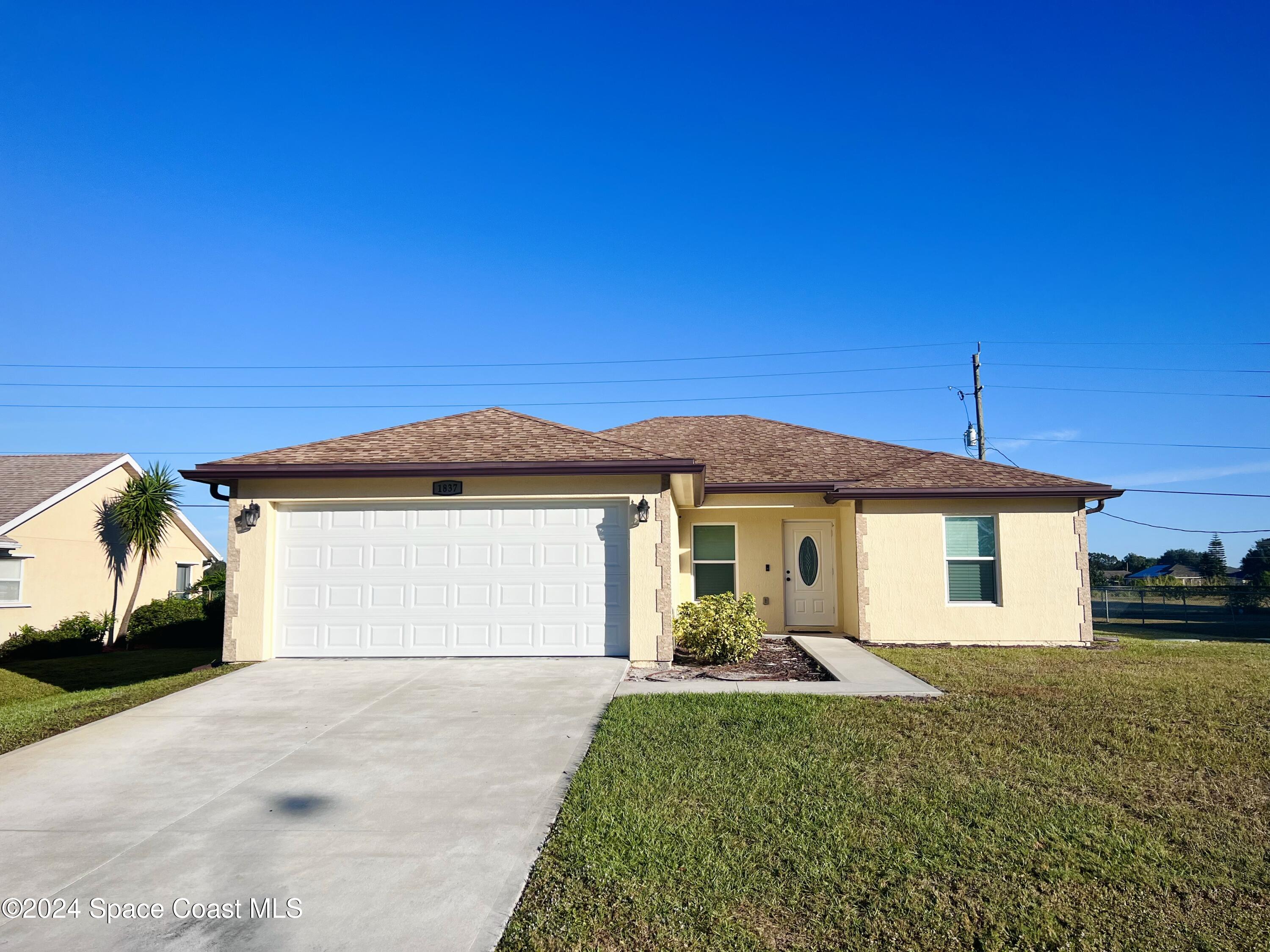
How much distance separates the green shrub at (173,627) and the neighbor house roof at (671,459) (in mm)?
10808

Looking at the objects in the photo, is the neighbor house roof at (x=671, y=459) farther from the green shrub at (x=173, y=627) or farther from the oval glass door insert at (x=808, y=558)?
the green shrub at (x=173, y=627)

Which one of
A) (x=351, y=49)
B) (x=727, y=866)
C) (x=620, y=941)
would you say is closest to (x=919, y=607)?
(x=727, y=866)

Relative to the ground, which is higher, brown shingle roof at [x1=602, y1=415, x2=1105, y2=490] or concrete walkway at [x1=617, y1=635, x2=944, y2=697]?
brown shingle roof at [x1=602, y1=415, x2=1105, y2=490]

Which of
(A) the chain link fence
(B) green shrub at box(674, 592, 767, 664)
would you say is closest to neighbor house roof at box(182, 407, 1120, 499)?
(B) green shrub at box(674, 592, 767, 664)

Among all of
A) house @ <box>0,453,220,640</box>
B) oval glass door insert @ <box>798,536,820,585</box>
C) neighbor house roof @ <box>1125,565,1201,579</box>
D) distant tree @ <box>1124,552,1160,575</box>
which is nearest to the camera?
oval glass door insert @ <box>798,536,820,585</box>

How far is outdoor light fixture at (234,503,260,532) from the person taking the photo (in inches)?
425

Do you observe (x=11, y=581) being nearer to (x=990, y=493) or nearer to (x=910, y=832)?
(x=910, y=832)

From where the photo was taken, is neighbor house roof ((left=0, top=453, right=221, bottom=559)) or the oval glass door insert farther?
neighbor house roof ((left=0, top=453, right=221, bottom=559))

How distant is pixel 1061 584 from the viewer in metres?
14.0

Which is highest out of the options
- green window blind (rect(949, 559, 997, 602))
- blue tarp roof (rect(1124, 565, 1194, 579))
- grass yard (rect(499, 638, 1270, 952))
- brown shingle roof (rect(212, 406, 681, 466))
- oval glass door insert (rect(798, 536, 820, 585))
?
brown shingle roof (rect(212, 406, 681, 466))

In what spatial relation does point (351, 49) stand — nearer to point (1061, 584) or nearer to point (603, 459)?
point (603, 459)

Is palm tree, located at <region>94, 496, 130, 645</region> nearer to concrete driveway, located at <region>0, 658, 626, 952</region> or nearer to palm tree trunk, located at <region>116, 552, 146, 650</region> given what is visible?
palm tree trunk, located at <region>116, 552, 146, 650</region>

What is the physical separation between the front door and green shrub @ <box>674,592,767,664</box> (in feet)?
12.9

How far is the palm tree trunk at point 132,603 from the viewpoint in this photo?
20.5 metres
